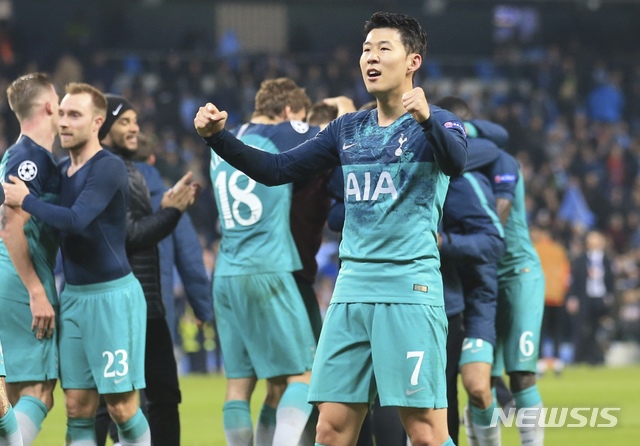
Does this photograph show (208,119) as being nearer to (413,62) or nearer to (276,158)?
(276,158)

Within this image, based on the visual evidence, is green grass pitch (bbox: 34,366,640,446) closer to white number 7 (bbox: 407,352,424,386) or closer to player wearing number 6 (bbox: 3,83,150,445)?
player wearing number 6 (bbox: 3,83,150,445)

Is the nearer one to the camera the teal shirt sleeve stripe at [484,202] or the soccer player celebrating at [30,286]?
the soccer player celebrating at [30,286]

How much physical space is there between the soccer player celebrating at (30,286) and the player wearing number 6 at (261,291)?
3.65ft

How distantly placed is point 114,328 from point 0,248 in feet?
2.89

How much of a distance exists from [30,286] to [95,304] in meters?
0.37

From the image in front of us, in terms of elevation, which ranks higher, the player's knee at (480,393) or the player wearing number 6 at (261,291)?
the player wearing number 6 at (261,291)

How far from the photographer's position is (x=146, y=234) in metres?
7.16

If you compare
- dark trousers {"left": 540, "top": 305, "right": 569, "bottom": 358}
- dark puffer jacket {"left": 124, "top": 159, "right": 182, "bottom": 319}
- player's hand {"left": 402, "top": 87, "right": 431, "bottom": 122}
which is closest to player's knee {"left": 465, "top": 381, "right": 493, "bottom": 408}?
dark puffer jacket {"left": 124, "top": 159, "right": 182, "bottom": 319}

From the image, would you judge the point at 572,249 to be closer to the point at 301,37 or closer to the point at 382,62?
the point at 301,37

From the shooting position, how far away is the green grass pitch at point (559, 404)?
390 inches

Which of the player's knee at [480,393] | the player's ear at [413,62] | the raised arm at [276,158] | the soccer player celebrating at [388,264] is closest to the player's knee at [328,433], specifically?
the soccer player celebrating at [388,264]

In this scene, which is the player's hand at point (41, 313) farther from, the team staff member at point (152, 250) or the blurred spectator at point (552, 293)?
the blurred spectator at point (552, 293)

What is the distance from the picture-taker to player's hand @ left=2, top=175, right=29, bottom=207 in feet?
20.6

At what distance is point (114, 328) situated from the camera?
257 inches
